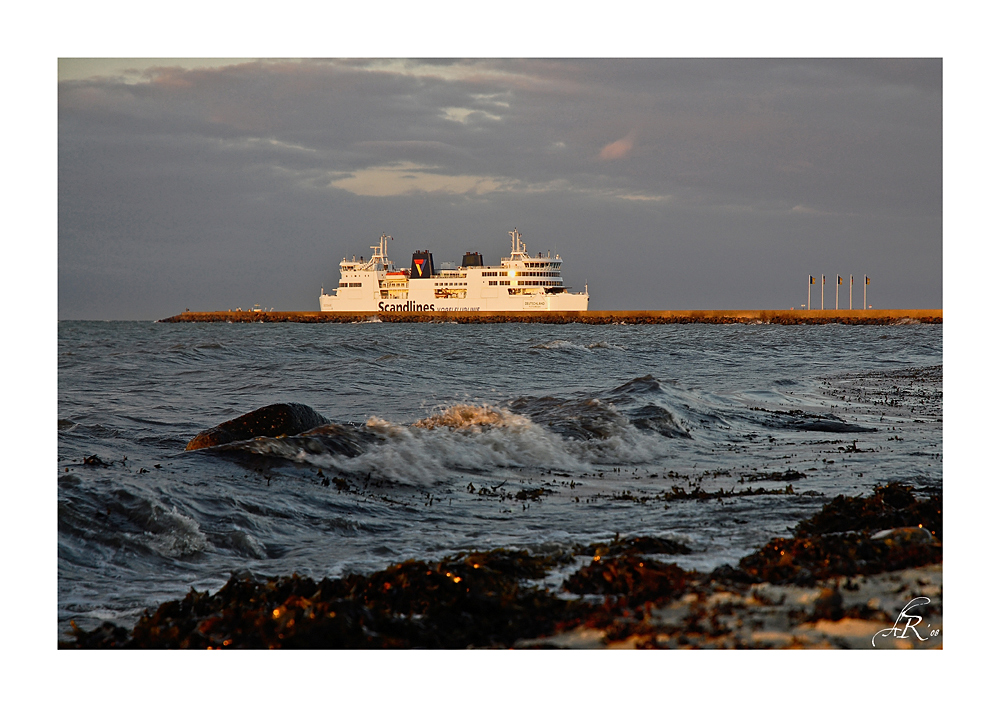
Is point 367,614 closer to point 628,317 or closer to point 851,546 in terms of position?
point 851,546

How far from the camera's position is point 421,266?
276 feet

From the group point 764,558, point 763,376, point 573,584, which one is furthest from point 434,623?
point 763,376

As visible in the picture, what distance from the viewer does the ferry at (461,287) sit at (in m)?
78.6

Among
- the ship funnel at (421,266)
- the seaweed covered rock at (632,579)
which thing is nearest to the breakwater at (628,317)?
the ship funnel at (421,266)

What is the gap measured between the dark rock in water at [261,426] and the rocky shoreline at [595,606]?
4385mm

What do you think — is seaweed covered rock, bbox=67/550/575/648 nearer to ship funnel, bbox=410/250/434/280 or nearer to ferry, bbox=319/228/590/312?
ferry, bbox=319/228/590/312

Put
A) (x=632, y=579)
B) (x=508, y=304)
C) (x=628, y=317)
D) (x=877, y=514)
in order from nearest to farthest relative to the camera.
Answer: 1. (x=632, y=579)
2. (x=877, y=514)
3. (x=628, y=317)
4. (x=508, y=304)

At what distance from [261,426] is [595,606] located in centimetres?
587

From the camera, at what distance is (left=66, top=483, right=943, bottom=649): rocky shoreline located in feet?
10.6

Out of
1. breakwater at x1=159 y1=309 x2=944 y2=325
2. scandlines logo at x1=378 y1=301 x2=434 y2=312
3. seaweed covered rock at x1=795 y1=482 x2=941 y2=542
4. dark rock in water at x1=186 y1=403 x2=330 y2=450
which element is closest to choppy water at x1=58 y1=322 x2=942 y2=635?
seaweed covered rock at x1=795 y1=482 x2=941 y2=542

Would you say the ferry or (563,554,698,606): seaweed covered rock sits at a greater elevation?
the ferry

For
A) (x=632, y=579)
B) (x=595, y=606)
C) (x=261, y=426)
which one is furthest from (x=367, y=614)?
(x=261, y=426)

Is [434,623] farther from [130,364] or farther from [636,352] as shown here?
[636,352]

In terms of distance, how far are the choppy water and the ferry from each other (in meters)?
63.4
